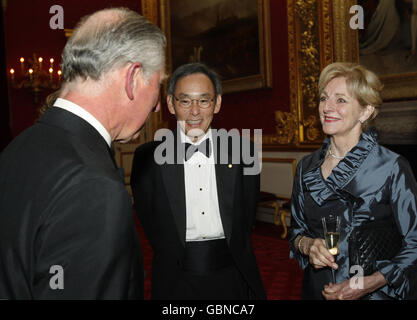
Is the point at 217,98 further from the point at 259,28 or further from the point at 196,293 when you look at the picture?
the point at 259,28

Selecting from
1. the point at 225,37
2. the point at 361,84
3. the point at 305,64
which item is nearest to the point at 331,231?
the point at 361,84

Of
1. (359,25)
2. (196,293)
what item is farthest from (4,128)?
(196,293)

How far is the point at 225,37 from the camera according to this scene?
7.70 m

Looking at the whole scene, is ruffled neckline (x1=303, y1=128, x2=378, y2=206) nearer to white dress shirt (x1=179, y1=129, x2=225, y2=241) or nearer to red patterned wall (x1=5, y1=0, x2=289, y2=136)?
white dress shirt (x1=179, y1=129, x2=225, y2=241)

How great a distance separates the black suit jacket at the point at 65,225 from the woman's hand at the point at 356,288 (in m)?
1.20

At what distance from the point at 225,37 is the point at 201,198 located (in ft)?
19.1

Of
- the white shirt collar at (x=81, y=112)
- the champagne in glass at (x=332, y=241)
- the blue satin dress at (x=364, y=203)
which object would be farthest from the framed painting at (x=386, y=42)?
the white shirt collar at (x=81, y=112)

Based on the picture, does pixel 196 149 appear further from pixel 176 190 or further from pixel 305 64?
pixel 305 64

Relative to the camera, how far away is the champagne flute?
1746 millimetres

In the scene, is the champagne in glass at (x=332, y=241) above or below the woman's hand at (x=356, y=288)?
above

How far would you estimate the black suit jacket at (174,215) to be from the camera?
7.72 ft

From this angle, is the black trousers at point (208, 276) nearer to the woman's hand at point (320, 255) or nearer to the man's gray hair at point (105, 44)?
the woman's hand at point (320, 255)

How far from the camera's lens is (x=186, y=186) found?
2520 millimetres

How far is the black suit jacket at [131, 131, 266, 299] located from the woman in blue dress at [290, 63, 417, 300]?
32 cm
